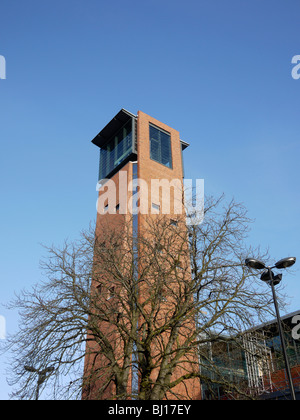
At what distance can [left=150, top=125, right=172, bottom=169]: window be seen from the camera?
99.2 ft

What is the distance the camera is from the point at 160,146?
31.2 metres

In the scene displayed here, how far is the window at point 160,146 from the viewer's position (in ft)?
99.2

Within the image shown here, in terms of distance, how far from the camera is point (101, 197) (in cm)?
3059

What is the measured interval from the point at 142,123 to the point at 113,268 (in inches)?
791

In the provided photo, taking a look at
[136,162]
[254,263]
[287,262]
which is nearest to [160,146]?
[136,162]

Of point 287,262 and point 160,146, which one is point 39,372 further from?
point 160,146

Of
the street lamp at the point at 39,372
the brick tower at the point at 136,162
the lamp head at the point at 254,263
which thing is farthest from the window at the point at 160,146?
the street lamp at the point at 39,372

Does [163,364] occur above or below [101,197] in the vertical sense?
below

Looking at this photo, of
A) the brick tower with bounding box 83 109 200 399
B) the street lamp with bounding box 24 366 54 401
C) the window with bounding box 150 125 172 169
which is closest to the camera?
the street lamp with bounding box 24 366 54 401

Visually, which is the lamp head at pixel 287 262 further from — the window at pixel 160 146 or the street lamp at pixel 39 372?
the window at pixel 160 146

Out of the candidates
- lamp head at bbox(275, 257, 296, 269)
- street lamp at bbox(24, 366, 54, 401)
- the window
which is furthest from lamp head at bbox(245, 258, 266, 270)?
the window

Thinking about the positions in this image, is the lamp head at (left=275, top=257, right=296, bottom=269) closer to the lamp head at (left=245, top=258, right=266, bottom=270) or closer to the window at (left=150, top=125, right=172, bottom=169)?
the lamp head at (left=245, top=258, right=266, bottom=270)
